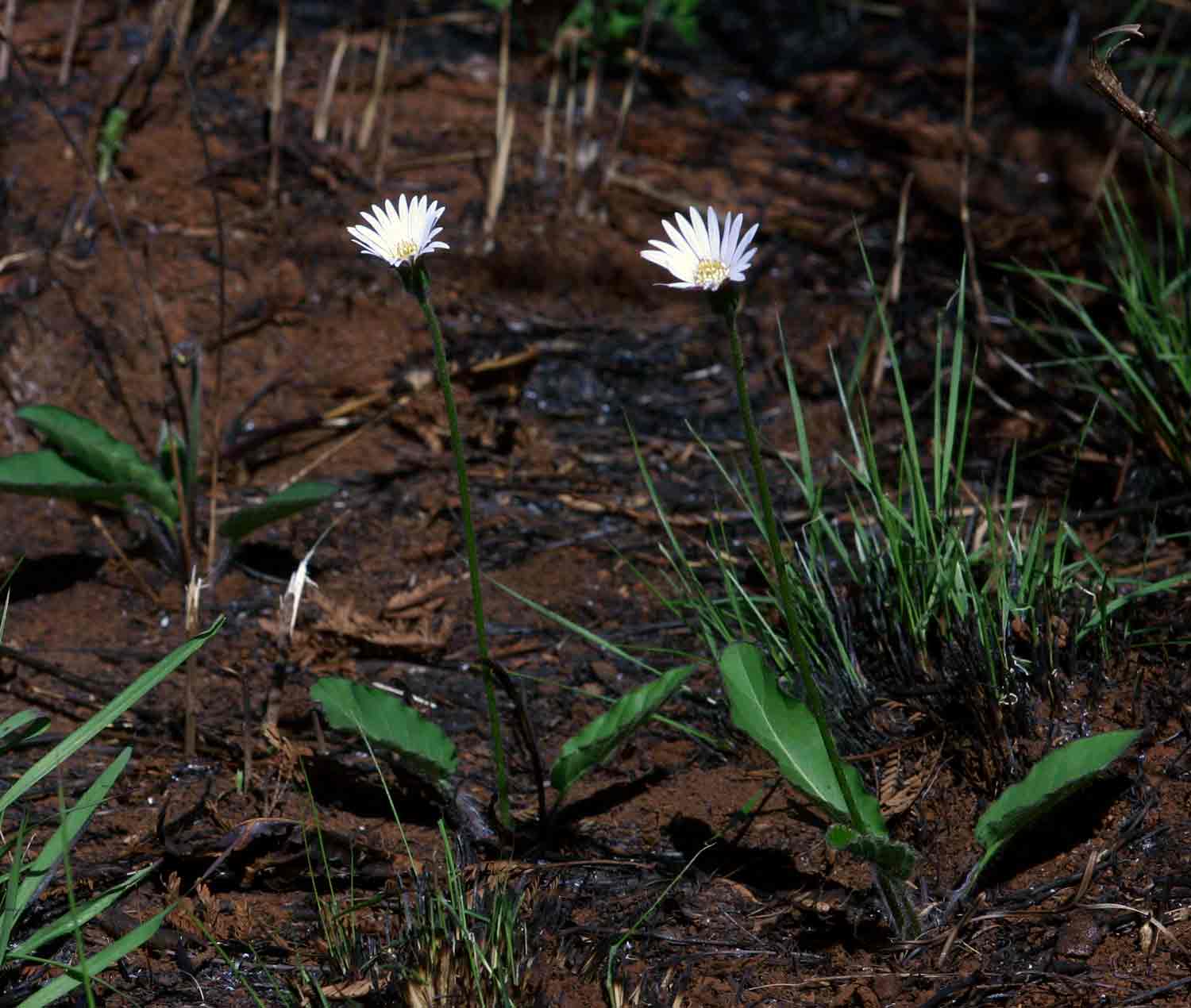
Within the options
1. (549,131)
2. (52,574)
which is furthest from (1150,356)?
(52,574)

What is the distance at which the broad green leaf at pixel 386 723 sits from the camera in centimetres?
171

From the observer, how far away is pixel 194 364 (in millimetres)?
2314

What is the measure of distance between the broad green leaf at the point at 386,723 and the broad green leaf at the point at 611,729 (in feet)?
0.57

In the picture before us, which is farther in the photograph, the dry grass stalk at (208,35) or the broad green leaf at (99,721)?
the dry grass stalk at (208,35)

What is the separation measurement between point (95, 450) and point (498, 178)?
4.51ft

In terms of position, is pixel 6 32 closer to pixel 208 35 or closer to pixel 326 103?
pixel 208 35

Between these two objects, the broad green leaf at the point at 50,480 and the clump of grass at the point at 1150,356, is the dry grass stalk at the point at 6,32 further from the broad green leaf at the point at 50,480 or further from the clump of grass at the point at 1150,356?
the clump of grass at the point at 1150,356

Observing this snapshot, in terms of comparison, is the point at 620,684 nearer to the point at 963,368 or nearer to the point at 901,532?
the point at 901,532

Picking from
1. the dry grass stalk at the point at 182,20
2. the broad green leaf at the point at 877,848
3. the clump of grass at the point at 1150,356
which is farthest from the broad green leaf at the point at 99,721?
the dry grass stalk at the point at 182,20

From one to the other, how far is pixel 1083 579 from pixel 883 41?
2.84 m

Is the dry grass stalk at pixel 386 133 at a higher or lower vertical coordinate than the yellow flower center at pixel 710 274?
lower

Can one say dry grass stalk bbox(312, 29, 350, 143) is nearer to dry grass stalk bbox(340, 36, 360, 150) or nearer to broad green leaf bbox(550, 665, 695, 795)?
dry grass stalk bbox(340, 36, 360, 150)

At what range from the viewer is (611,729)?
1704 millimetres

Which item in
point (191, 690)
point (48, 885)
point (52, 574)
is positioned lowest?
point (52, 574)
